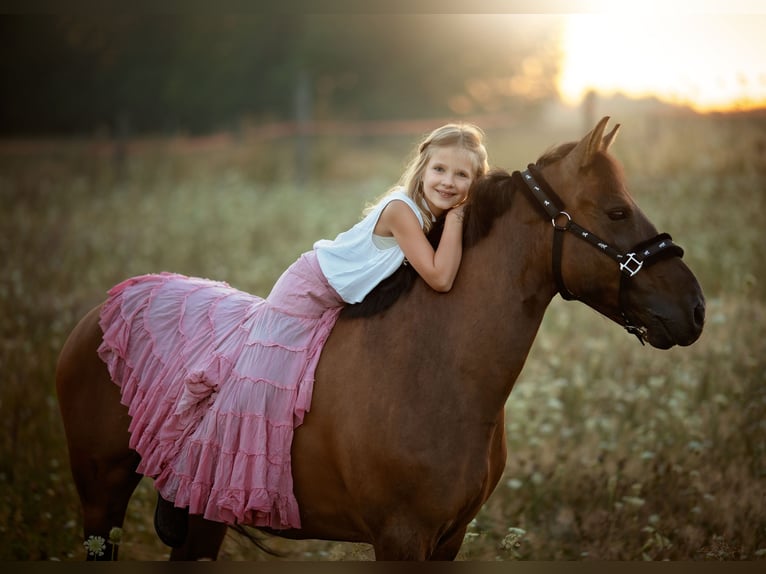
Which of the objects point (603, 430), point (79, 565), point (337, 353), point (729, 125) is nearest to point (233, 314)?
point (337, 353)

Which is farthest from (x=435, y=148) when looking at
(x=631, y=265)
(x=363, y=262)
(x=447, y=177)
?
(x=631, y=265)

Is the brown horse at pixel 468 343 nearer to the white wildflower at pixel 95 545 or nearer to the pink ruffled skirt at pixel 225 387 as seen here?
the pink ruffled skirt at pixel 225 387

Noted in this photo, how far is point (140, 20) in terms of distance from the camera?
86.4ft

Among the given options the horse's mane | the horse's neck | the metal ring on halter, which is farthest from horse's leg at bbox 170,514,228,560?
the metal ring on halter

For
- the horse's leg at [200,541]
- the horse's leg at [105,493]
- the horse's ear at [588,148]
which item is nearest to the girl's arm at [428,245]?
the horse's ear at [588,148]

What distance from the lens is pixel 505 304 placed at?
2.84 metres

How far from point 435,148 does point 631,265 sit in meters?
0.92

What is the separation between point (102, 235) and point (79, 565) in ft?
25.0

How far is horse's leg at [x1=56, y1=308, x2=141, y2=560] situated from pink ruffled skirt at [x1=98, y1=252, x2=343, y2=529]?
110mm

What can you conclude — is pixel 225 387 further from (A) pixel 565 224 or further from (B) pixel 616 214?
(B) pixel 616 214

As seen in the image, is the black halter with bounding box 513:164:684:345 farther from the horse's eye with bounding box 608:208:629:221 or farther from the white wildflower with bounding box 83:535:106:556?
the white wildflower with bounding box 83:535:106:556

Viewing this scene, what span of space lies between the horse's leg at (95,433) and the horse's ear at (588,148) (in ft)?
7.13

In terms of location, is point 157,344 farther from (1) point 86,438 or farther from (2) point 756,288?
(2) point 756,288

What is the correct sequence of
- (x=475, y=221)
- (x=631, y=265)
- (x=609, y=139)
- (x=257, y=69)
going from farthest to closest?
(x=257, y=69), (x=475, y=221), (x=609, y=139), (x=631, y=265)
